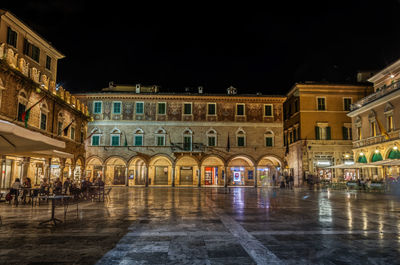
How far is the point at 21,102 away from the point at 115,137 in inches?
658

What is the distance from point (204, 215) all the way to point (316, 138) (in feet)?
88.0

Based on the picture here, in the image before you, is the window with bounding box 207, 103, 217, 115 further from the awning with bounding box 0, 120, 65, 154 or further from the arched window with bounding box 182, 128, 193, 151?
the awning with bounding box 0, 120, 65, 154

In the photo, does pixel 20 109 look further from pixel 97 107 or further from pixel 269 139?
pixel 269 139

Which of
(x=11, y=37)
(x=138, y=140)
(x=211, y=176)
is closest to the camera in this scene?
(x=11, y=37)

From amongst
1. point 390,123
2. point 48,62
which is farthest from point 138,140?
point 390,123

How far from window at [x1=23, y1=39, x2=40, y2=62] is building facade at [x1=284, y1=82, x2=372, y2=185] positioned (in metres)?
25.9

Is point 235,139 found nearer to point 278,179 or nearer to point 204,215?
point 278,179

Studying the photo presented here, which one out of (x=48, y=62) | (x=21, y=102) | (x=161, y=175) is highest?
(x=48, y=62)

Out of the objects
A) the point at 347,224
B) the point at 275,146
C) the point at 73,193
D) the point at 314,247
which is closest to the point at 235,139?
the point at 275,146

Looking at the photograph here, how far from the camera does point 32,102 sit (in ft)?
63.3

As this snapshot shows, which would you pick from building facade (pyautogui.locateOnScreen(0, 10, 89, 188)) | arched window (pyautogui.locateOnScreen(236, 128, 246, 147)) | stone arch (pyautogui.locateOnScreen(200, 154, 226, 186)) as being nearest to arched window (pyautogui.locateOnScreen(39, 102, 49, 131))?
building facade (pyautogui.locateOnScreen(0, 10, 89, 188))

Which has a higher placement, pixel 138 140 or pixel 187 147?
pixel 138 140

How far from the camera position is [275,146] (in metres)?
35.6

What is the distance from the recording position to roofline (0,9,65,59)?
703 inches
